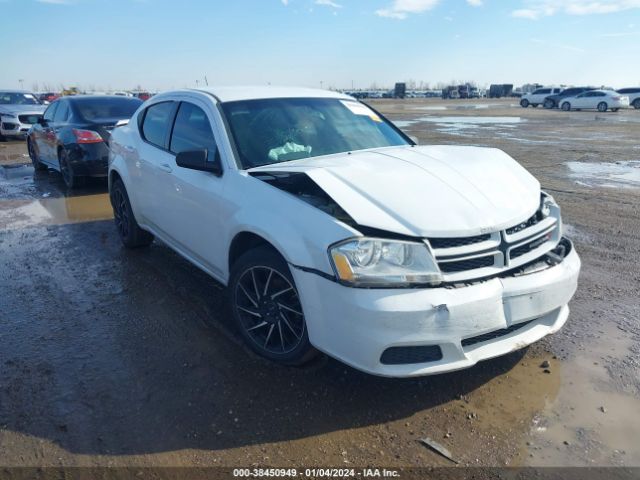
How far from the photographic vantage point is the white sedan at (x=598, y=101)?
35438mm

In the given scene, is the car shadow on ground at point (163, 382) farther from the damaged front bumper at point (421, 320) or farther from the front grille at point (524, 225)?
the front grille at point (524, 225)

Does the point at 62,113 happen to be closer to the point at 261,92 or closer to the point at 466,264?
the point at 261,92

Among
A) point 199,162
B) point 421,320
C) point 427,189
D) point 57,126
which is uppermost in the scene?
point 57,126

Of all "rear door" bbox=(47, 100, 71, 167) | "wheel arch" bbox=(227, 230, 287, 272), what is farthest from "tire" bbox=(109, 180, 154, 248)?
"rear door" bbox=(47, 100, 71, 167)

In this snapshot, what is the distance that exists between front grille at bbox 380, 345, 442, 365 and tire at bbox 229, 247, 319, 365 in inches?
20.4

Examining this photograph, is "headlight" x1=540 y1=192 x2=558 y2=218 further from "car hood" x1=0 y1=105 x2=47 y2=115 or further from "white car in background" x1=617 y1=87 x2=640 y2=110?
"white car in background" x1=617 y1=87 x2=640 y2=110

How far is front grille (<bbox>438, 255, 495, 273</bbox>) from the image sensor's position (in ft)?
8.66

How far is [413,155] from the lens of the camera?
144 inches

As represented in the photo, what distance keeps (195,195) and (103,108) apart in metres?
6.34

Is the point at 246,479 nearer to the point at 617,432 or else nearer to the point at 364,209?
the point at 364,209

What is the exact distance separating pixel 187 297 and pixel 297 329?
65.1 inches

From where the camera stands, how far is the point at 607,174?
9.66 metres

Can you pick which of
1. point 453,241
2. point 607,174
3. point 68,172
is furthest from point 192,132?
point 607,174

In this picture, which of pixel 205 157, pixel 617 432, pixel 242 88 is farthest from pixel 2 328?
pixel 617 432
